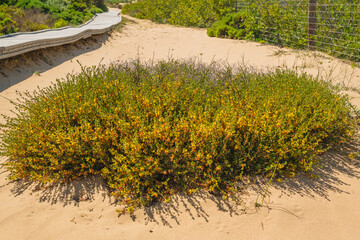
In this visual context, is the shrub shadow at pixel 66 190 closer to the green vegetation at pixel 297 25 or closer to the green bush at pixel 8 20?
the green vegetation at pixel 297 25

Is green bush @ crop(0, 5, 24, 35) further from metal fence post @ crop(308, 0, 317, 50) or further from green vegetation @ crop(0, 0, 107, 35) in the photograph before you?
metal fence post @ crop(308, 0, 317, 50)

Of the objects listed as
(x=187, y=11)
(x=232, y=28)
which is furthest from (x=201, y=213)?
(x=187, y=11)

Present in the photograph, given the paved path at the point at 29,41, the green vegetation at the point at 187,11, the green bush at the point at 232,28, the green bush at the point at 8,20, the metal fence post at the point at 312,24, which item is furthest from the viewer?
the green vegetation at the point at 187,11

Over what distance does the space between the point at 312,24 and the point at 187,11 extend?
20.6ft

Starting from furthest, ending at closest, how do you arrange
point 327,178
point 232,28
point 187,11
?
point 187,11
point 232,28
point 327,178

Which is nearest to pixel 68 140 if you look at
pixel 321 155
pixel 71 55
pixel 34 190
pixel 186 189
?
pixel 34 190

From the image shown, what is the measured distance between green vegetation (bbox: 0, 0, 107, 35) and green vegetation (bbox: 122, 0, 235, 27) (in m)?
3.50

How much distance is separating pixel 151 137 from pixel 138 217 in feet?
2.45

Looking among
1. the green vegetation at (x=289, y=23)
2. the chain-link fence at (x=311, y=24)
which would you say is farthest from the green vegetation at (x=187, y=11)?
the chain-link fence at (x=311, y=24)

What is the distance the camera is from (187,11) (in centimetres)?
1290

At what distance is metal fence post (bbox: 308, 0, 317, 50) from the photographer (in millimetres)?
7883

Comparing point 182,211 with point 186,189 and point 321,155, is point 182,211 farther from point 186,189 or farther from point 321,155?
point 321,155

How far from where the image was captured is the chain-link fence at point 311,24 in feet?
23.9

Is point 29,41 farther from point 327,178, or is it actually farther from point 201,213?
point 327,178
